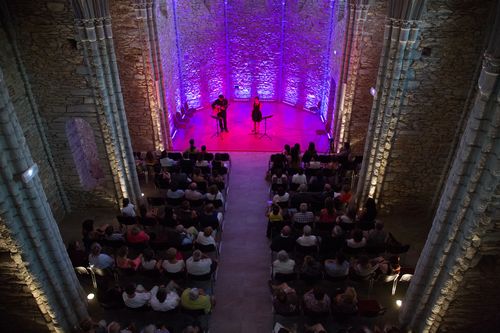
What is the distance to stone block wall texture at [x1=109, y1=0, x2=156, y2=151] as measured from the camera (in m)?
12.7

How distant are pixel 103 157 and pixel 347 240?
6.96 meters

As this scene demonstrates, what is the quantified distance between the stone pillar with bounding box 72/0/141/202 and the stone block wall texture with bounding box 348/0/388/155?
8091 millimetres

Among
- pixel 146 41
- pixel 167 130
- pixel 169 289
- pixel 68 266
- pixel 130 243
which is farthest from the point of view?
pixel 167 130

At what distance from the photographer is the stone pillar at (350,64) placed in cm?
1354

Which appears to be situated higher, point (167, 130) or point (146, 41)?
point (146, 41)

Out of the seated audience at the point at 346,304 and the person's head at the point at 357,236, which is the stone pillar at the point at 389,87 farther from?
the seated audience at the point at 346,304

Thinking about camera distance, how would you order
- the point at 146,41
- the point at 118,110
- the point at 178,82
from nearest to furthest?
the point at 118,110, the point at 146,41, the point at 178,82

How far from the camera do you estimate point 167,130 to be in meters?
15.6

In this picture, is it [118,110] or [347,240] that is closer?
[347,240]

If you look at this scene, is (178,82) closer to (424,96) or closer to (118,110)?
(118,110)

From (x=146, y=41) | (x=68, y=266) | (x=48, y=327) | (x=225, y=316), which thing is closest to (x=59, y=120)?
(x=146, y=41)

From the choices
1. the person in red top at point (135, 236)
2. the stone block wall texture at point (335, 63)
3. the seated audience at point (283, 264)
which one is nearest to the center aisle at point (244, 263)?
the seated audience at point (283, 264)

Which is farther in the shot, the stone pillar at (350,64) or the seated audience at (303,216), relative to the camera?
the stone pillar at (350,64)

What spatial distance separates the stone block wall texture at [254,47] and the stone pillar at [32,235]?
13600mm
